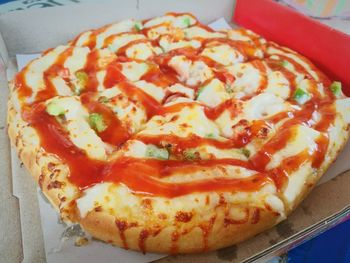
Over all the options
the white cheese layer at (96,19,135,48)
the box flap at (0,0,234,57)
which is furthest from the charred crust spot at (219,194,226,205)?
the box flap at (0,0,234,57)

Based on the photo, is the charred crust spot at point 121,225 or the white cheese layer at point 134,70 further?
the white cheese layer at point 134,70

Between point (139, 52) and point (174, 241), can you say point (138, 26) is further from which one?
point (174, 241)

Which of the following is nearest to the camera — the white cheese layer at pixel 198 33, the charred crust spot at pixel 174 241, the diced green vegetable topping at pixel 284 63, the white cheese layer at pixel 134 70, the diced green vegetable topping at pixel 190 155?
the charred crust spot at pixel 174 241

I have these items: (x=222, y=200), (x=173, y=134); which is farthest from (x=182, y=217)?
(x=173, y=134)

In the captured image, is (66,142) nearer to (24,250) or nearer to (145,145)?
(145,145)

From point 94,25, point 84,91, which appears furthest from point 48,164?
point 94,25

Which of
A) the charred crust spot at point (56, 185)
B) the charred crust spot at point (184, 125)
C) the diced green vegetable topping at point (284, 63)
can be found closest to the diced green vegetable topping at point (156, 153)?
the charred crust spot at point (184, 125)

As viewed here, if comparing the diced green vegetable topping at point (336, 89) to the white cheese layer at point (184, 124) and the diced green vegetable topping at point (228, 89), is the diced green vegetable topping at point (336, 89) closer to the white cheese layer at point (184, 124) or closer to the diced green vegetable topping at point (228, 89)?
the diced green vegetable topping at point (228, 89)

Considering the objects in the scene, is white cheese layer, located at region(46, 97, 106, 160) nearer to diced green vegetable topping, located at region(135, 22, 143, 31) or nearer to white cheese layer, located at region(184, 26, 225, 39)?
diced green vegetable topping, located at region(135, 22, 143, 31)
